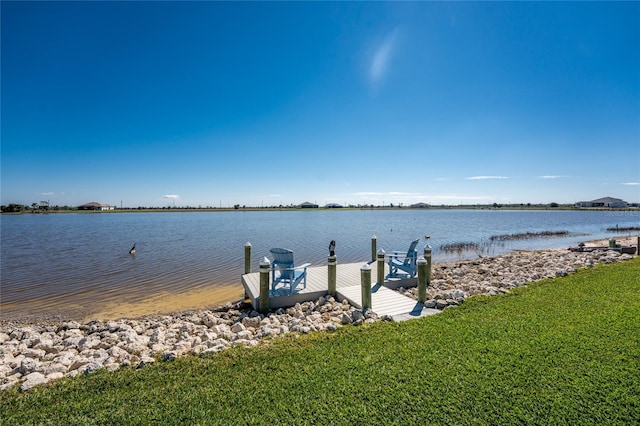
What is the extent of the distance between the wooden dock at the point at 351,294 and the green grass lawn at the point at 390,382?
49.7 inches

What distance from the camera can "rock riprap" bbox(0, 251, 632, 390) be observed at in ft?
15.7

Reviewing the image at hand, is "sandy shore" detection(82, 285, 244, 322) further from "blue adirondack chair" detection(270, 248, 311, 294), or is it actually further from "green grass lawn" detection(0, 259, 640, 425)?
"green grass lawn" detection(0, 259, 640, 425)

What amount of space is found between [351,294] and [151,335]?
4926 millimetres

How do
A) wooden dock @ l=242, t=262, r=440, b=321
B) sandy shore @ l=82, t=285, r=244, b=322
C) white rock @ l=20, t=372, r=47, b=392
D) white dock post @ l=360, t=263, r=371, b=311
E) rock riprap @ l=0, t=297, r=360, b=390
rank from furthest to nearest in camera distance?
sandy shore @ l=82, t=285, r=244, b=322 < white dock post @ l=360, t=263, r=371, b=311 < wooden dock @ l=242, t=262, r=440, b=321 < rock riprap @ l=0, t=297, r=360, b=390 < white rock @ l=20, t=372, r=47, b=392

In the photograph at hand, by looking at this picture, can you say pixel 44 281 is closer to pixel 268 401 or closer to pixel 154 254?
pixel 154 254

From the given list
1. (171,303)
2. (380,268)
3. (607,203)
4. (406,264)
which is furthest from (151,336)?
(607,203)

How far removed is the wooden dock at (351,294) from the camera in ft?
22.7

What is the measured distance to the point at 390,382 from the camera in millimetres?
3834

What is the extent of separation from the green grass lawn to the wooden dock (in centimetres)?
126

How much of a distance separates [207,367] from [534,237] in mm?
34926

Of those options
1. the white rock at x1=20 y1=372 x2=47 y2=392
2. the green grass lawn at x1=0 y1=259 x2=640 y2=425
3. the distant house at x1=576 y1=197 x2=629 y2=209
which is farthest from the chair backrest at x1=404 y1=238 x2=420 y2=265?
the distant house at x1=576 y1=197 x2=629 y2=209

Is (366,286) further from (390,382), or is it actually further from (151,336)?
(151,336)

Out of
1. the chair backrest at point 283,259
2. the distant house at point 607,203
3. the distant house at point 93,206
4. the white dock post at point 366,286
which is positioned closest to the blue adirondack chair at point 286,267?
the chair backrest at point 283,259

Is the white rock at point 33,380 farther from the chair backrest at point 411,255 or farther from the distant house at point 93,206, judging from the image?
the distant house at point 93,206
